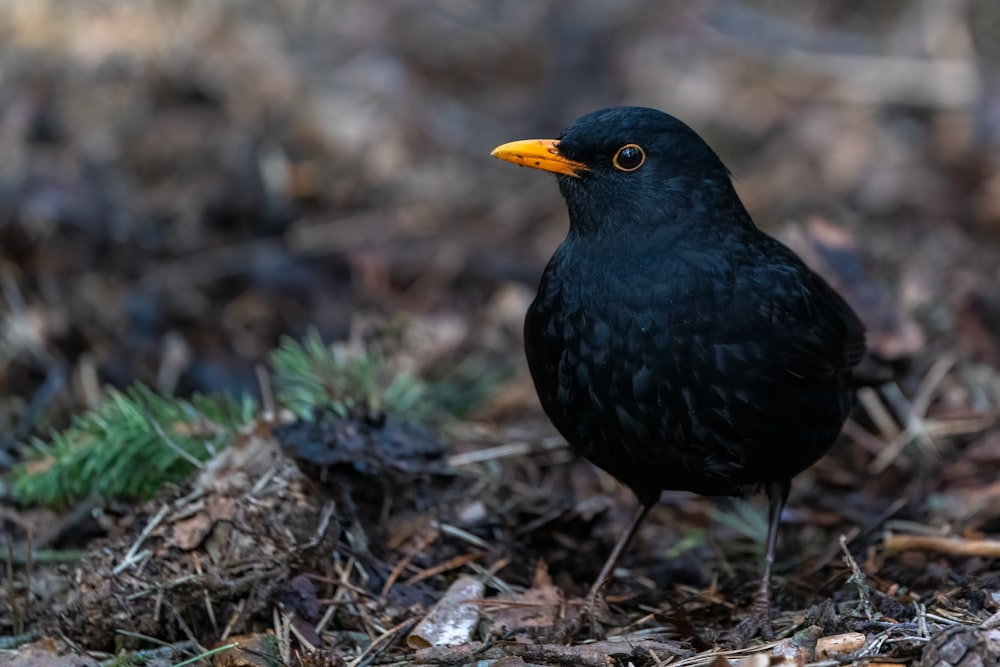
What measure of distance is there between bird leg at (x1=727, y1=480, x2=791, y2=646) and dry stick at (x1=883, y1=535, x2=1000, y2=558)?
0.44 metres

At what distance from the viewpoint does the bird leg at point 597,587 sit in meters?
3.85

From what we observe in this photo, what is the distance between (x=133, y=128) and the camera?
7.78 meters

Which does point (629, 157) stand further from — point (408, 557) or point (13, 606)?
point (13, 606)

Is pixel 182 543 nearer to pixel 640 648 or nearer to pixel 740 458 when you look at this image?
pixel 640 648

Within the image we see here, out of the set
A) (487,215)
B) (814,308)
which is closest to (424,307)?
(487,215)

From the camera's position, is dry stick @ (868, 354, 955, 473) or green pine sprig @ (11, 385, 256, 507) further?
dry stick @ (868, 354, 955, 473)

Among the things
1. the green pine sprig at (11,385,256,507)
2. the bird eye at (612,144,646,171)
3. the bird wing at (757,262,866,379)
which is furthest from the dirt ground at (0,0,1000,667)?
the bird eye at (612,144,646,171)

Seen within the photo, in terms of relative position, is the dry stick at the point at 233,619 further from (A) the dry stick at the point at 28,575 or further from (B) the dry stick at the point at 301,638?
(A) the dry stick at the point at 28,575

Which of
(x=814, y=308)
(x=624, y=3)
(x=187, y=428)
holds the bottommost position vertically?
(x=187, y=428)

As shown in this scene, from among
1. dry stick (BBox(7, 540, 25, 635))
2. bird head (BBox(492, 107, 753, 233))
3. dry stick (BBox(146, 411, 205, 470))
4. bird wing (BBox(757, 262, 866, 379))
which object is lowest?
dry stick (BBox(7, 540, 25, 635))

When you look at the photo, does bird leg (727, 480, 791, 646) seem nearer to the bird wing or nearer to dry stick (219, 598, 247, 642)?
the bird wing

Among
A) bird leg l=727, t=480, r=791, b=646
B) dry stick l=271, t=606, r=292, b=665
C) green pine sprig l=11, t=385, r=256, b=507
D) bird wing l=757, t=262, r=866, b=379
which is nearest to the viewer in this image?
dry stick l=271, t=606, r=292, b=665

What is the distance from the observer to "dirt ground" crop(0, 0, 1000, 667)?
3.78 metres

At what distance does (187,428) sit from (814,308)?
93.1 inches
